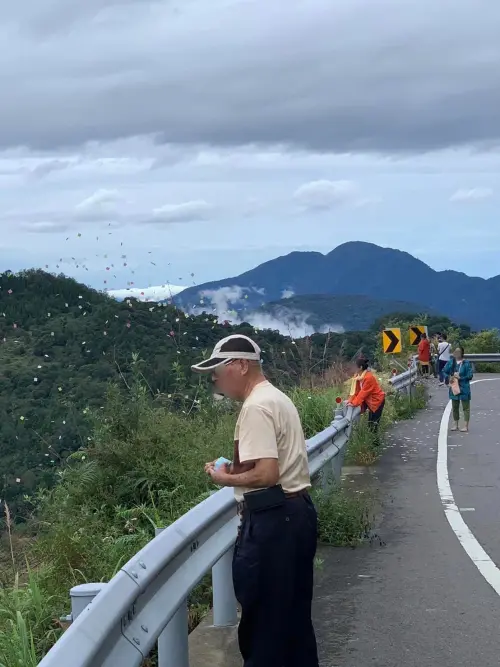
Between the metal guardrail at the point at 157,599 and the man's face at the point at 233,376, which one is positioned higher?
the man's face at the point at 233,376

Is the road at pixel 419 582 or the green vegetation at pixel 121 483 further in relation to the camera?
the green vegetation at pixel 121 483

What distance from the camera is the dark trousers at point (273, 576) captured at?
468 cm

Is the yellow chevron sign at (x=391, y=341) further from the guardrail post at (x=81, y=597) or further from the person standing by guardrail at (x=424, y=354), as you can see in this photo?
the guardrail post at (x=81, y=597)

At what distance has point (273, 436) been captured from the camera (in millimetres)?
4641

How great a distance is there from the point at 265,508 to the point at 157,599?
0.64 m

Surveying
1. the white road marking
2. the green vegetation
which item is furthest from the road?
the green vegetation

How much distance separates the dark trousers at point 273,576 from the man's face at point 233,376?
0.59m

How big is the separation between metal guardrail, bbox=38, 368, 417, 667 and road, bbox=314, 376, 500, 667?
902 millimetres

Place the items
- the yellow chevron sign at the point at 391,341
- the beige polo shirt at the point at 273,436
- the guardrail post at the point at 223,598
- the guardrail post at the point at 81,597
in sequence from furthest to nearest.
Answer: the yellow chevron sign at the point at 391,341, the guardrail post at the point at 223,598, the beige polo shirt at the point at 273,436, the guardrail post at the point at 81,597

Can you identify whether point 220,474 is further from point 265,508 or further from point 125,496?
point 125,496

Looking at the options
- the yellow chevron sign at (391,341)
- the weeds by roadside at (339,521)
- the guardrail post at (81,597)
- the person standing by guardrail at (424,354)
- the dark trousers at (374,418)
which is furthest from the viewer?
the person standing by guardrail at (424,354)

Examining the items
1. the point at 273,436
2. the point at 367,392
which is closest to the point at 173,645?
the point at 273,436

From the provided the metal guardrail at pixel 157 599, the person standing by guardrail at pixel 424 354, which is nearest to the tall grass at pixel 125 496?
the metal guardrail at pixel 157 599

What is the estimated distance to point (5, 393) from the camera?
63438 mm
